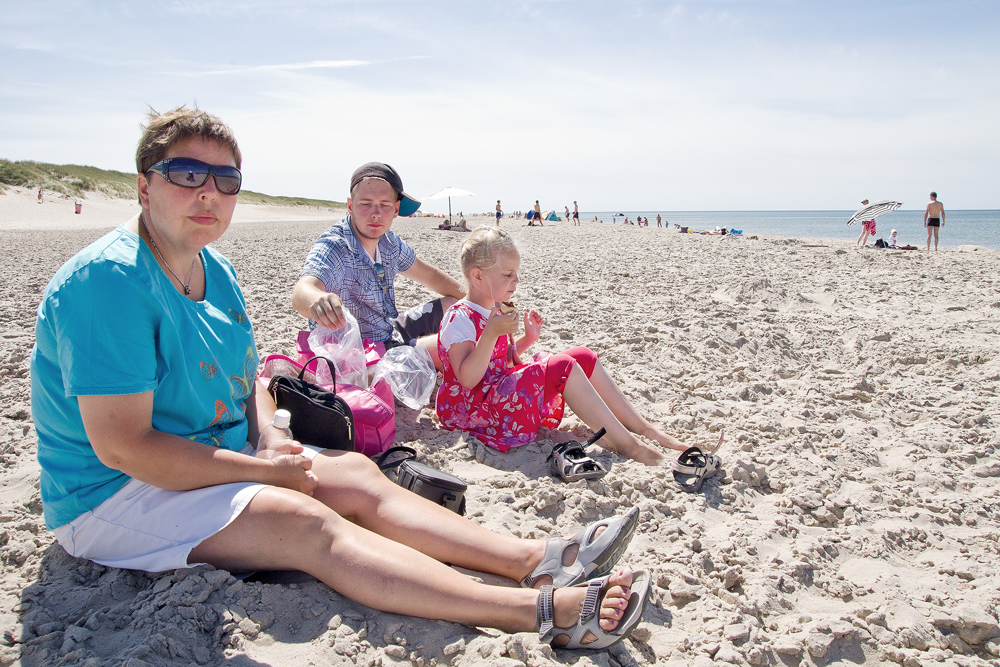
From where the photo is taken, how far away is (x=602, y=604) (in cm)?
186

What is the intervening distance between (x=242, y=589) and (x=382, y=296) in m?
2.42

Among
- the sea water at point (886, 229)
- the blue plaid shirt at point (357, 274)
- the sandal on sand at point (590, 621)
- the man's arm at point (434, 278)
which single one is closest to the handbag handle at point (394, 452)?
the sandal on sand at point (590, 621)

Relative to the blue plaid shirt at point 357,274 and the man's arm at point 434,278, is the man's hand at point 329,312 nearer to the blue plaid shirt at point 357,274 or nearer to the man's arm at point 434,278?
the blue plaid shirt at point 357,274

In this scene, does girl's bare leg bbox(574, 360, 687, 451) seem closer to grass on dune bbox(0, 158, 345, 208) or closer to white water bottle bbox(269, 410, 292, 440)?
white water bottle bbox(269, 410, 292, 440)

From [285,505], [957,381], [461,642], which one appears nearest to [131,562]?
[285,505]

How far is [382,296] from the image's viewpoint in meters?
4.09

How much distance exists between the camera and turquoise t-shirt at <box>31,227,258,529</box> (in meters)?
1.73

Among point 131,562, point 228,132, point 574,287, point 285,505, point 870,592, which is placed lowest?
point 870,592

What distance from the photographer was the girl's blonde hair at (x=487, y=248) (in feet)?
10.7

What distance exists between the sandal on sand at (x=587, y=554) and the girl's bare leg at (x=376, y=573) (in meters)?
0.18

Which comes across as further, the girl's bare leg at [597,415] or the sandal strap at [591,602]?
the girl's bare leg at [597,415]

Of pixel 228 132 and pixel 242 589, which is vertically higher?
pixel 228 132

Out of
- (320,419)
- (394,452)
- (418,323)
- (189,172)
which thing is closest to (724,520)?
(394,452)

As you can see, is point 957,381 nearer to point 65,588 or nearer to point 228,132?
point 228,132
